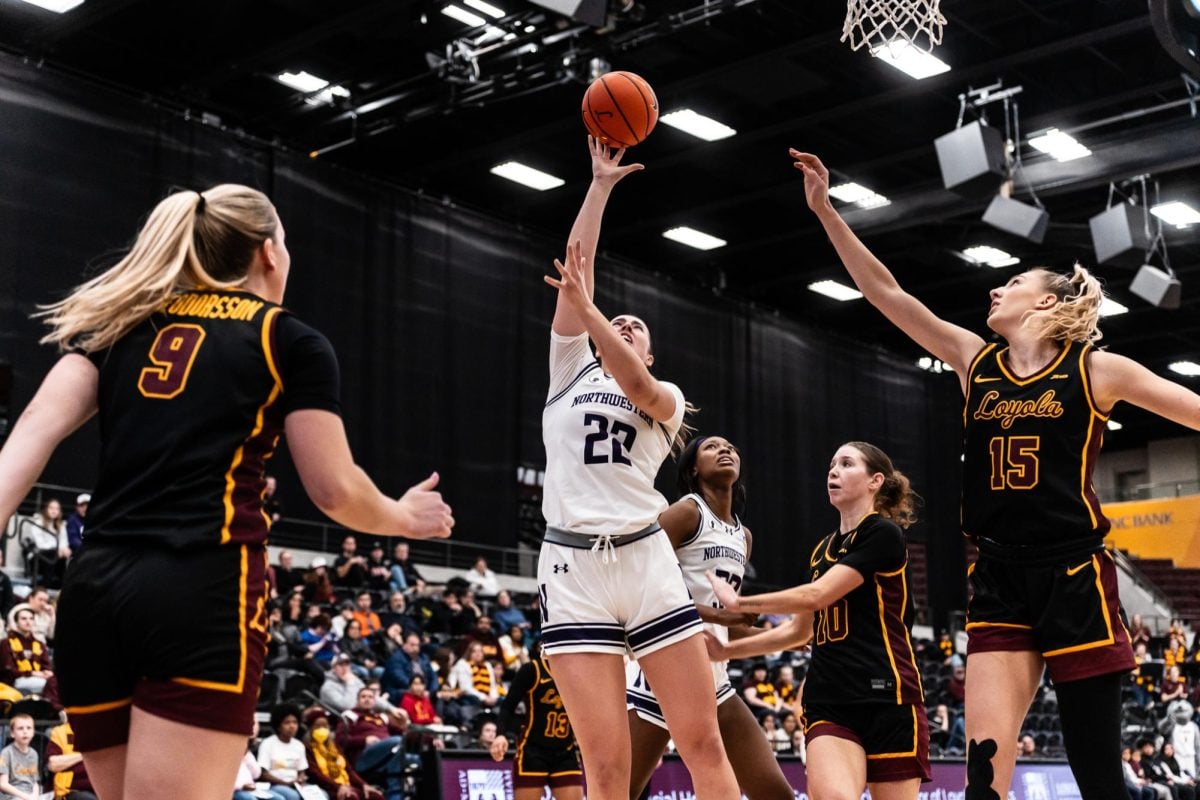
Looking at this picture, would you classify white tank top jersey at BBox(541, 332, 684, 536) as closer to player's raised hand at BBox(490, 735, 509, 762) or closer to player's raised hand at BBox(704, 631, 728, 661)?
player's raised hand at BBox(704, 631, 728, 661)

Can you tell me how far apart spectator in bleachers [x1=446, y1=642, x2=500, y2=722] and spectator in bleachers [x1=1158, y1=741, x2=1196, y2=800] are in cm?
988

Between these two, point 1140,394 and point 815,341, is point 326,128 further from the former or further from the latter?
point 1140,394

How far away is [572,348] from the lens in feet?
16.6

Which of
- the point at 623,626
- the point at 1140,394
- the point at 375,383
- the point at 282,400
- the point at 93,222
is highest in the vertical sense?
the point at 93,222

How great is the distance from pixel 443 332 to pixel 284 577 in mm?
5825

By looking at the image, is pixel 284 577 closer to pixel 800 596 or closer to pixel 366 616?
pixel 366 616

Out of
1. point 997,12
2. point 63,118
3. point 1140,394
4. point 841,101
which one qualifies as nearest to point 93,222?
point 63,118

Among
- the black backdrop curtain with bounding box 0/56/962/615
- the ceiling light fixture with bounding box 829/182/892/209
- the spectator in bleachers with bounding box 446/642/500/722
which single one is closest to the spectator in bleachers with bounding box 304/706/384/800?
the spectator in bleachers with bounding box 446/642/500/722

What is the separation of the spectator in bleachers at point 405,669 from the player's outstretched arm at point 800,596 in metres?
10.8

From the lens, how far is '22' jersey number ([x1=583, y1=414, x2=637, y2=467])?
15.8ft

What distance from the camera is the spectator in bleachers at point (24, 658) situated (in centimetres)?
1209

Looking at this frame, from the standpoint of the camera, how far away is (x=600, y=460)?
4.81 metres

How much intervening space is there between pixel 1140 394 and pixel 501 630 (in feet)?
49.4

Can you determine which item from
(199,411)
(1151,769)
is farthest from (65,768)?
(1151,769)
